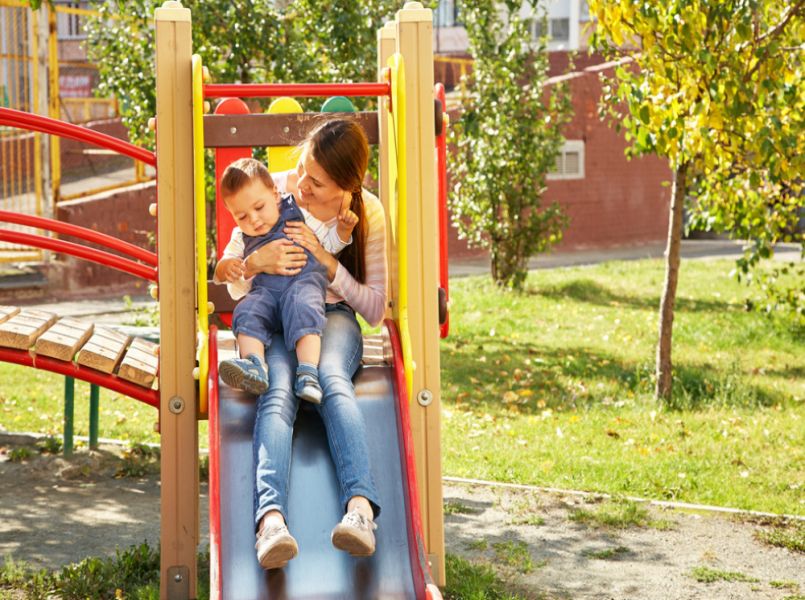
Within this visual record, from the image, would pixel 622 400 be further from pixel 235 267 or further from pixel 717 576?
pixel 235 267

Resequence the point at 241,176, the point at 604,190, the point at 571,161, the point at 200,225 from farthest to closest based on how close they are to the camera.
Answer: the point at 604,190
the point at 571,161
the point at 241,176
the point at 200,225

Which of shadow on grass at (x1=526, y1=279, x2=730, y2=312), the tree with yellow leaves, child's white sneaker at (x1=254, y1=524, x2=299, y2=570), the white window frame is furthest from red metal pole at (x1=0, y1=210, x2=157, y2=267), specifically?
the white window frame

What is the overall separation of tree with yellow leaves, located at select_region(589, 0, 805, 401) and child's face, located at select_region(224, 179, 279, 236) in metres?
2.29

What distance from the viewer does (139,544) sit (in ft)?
16.2

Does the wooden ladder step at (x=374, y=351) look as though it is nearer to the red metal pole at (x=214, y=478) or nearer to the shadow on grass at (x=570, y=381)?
the red metal pole at (x=214, y=478)

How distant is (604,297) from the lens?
12.6m

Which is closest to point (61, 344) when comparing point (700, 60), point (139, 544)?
point (139, 544)

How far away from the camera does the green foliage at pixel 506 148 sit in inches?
462

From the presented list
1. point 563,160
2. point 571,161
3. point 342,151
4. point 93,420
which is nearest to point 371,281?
point 342,151

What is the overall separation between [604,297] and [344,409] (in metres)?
9.11

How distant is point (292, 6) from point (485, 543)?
5.39m

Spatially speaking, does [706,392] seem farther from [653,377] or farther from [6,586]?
[6,586]

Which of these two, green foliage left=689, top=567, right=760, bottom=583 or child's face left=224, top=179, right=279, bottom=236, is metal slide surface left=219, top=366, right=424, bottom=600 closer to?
child's face left=224, top=179, right=279, bottom=236

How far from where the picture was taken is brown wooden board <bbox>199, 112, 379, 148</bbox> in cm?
420
